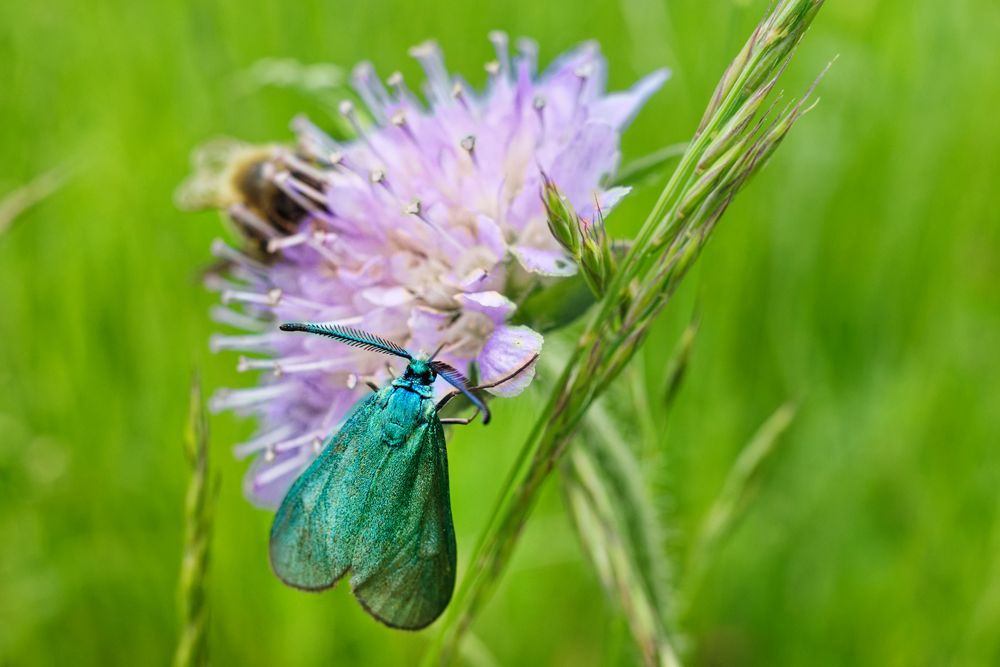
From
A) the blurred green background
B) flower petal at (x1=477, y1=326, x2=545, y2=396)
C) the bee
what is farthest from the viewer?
the blurred green background

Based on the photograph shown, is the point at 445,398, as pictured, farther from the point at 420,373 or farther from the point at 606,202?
the point at 606,202

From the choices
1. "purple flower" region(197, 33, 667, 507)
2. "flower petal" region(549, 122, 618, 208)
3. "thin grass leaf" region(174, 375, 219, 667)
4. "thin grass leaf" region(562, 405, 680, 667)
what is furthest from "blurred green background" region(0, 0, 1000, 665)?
"thin grass leaf" region(174, 375, 219, 667)

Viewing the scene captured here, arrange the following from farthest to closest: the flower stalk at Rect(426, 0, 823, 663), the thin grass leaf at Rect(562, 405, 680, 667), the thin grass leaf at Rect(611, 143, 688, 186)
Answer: the thin grass leaf at Rect(611, 143, 688, 186)
the thin grass leaf at Rect(562, 405, 680, 667)
the flower stalk at Rect(426, 0, 823, 663)

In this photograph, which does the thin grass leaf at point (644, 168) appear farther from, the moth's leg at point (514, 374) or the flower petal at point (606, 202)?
the moth's leg at point (514, 374)

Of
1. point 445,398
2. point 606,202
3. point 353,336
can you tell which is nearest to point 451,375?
point 445,398

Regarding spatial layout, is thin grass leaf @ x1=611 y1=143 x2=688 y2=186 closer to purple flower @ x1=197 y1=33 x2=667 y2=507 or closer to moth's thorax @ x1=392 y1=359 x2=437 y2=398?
purple flower @ x1=197 y1=33 x2=667 y2=507

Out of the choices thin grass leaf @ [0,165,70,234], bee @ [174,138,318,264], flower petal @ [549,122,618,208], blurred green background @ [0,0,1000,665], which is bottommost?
blurred green background @ [0,0,1000,665]

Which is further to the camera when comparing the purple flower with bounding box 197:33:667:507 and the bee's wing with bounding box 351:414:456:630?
the purple flower with bounding box 197:33:667:507

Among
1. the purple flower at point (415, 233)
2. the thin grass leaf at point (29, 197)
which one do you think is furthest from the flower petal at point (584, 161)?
the thin grass leaf at point (29, 197)
